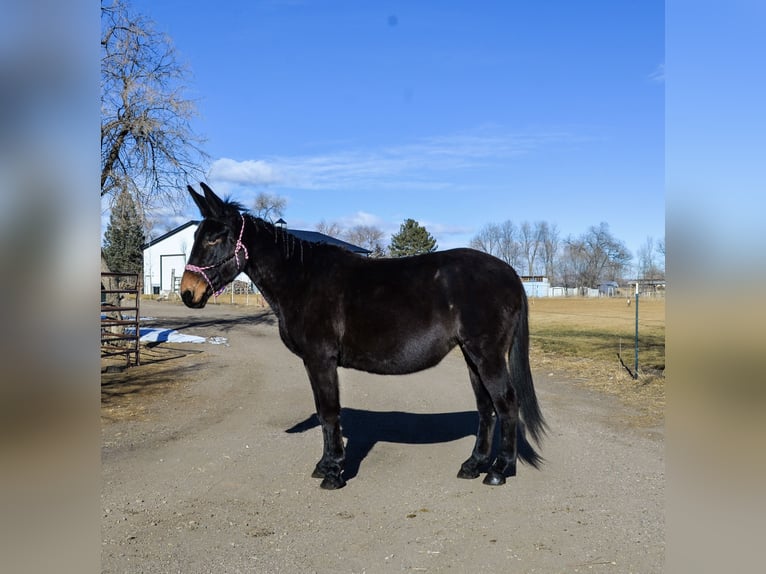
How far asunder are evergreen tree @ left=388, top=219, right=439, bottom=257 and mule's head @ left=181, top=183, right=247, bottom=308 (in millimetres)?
51304

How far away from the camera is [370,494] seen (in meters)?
4.95

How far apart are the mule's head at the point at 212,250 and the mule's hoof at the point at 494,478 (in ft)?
10.4

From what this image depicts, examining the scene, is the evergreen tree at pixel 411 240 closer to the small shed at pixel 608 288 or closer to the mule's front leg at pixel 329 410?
the small shed at pixel 608 288

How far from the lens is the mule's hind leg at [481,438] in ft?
17.6

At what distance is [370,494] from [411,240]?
175 feet

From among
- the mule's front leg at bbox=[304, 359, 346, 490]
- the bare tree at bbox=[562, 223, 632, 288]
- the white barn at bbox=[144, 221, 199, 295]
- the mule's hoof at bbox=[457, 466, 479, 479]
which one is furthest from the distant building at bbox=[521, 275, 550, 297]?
the mule's front leg at bbox=[304, 359, 346, 490]

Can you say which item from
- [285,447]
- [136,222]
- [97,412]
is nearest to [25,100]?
[97,412]

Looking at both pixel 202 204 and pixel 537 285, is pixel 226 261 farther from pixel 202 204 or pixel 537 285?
pixel 537 285

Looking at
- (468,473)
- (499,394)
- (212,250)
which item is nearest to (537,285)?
(468,473)

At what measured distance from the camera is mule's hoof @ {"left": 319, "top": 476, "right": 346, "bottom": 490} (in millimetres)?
5070

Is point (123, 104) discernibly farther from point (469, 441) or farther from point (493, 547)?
point (493, 547)

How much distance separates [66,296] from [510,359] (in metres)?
4.95

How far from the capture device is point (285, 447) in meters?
6.47

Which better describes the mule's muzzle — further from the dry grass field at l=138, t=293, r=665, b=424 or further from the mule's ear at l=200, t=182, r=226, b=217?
the dry grass field at l=138, t=293, r=665, b=424
